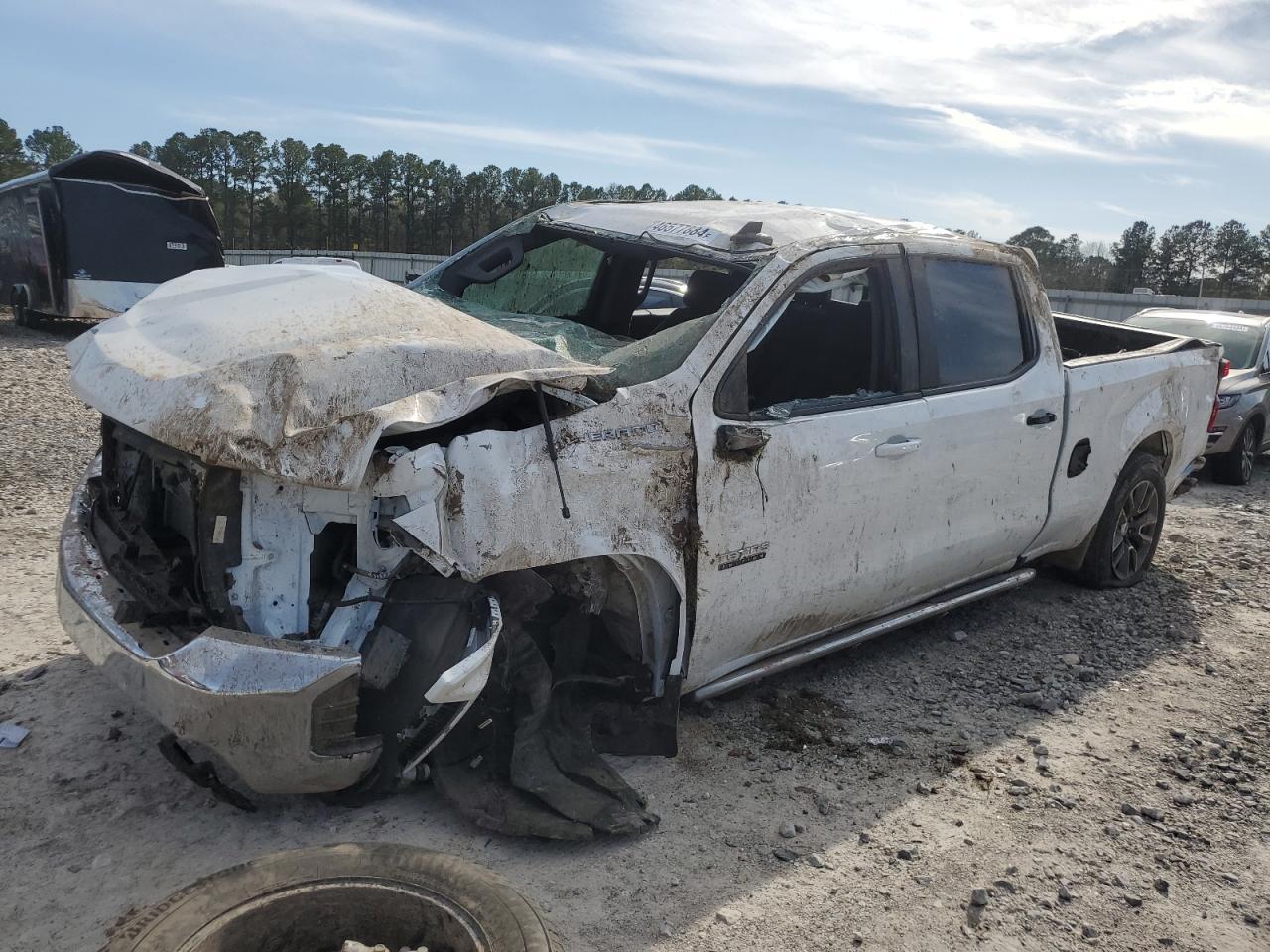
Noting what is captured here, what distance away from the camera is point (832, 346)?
425cm

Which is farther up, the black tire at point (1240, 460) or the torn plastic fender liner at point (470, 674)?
the torn plastic fender liner at point (470, 674)

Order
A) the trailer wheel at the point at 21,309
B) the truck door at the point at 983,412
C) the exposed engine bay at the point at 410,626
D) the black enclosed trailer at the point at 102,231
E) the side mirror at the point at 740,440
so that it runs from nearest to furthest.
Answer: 1. the exposed engine bay at the point at 410,626
2. the side mirror at the point at 740,440
3. the truck door at the point at 983,412
4. the black enclosed trailer at the point at 102,231
5. the trailer wheel at the point at 21,309

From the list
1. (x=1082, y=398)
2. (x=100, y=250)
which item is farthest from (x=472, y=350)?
(x=100, y=250)

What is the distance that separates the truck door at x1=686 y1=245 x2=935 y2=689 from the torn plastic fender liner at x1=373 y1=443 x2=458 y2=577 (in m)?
0.88

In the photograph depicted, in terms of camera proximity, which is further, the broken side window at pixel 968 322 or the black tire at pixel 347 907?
the broken side window at pixel 968 322

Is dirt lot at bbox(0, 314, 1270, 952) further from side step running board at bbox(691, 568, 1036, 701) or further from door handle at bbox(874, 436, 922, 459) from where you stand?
door handle at bbox(874, 436, 922, 459)

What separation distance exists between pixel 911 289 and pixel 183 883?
3.21m

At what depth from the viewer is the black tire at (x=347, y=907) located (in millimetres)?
2289

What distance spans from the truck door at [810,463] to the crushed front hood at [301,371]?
626 millimetres

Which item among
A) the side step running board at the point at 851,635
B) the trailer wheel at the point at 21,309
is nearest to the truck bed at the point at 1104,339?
the side step running board at the point at 851,635

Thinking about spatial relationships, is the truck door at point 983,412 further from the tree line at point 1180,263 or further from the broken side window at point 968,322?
the tree line at point 1180,263

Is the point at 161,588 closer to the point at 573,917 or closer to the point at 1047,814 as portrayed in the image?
the point at 573,917

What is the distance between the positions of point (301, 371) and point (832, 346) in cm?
221

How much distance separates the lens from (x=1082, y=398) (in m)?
4.75
